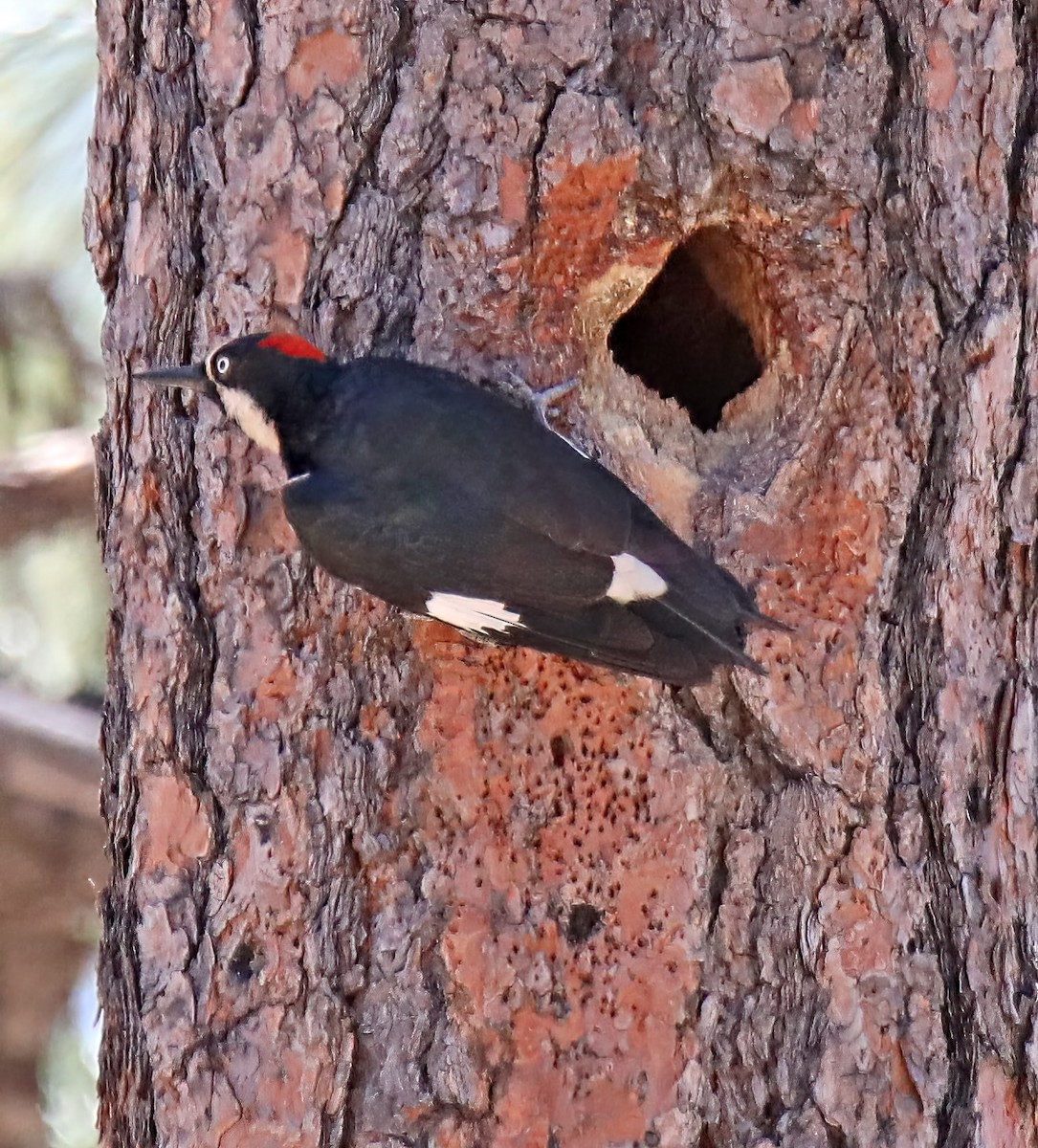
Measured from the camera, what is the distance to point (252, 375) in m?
1.79

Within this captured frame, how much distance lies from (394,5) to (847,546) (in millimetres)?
922

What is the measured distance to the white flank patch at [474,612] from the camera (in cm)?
174

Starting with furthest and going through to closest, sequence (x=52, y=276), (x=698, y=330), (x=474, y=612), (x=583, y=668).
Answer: (x=52, y=276) → (x=698, y=330) → (x=583, y=668) → (x=474, y=612)

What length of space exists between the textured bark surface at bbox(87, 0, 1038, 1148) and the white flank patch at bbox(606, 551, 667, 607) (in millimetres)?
120

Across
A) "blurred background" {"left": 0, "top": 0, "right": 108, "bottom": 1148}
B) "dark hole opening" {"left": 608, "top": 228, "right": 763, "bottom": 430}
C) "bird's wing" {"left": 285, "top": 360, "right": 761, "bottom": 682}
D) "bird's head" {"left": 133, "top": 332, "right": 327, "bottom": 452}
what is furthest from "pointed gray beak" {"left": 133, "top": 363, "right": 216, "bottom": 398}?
"blurred background" {"left": 0, "top": 0, "right": 108, "bottom": 1148}

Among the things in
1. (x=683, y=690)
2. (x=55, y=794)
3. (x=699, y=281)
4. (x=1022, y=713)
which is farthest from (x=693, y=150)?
(x=55, y=794)

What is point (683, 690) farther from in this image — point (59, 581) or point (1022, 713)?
point (59, 581)

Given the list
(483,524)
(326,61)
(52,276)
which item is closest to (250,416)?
(483,524)

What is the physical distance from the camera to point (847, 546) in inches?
73.3

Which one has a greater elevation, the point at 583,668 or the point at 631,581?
the point at 631,581

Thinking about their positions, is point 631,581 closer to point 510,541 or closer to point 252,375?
point 510,541

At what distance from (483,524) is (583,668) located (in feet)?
0.74

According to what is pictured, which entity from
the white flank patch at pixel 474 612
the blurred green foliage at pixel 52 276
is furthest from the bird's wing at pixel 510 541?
the blurred green foliage at pixel 52 276

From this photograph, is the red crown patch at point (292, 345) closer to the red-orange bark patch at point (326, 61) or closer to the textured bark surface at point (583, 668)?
the textured bark surface at point (583, 668)
